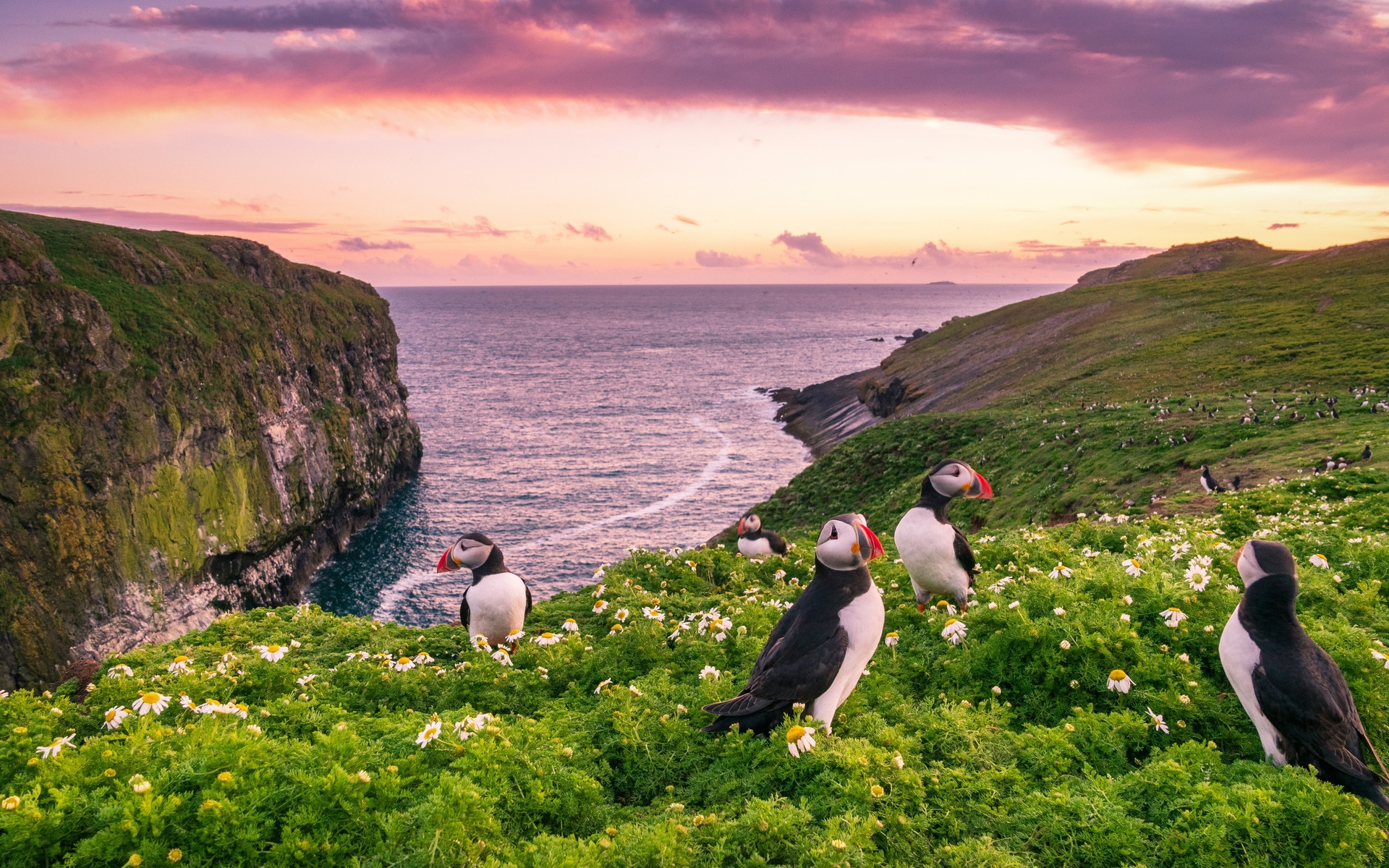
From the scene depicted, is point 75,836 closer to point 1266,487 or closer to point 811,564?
point 811,564

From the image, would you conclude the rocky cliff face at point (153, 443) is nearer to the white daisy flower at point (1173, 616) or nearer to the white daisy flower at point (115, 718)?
the white daisy flower at point (115, 718)

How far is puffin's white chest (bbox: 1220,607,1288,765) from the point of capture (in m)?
6.90

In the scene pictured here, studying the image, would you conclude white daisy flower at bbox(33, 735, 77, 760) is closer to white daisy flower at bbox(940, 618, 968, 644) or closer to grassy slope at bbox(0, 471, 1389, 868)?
grassy slope at bbox(0, 471, 1389, 868)

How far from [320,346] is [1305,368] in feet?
270

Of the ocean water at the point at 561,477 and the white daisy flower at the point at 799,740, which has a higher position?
the white daisy flower at the point at 799,740

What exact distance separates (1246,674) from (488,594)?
10.1 meters

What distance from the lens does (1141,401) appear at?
40500mm

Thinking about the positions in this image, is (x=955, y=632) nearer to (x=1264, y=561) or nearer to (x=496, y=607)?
(x=1264, y=561)

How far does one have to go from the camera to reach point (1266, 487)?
64.0ft

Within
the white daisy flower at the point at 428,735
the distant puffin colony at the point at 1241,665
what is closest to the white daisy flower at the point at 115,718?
the white daisy flower at the point at 428,735

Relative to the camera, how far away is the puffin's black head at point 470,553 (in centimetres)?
1275

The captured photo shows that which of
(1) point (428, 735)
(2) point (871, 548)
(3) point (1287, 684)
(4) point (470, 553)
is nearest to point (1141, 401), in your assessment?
(3) point (1287, 684)

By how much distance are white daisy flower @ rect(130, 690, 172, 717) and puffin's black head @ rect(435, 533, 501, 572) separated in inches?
195

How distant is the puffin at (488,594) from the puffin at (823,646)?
5215 mm
